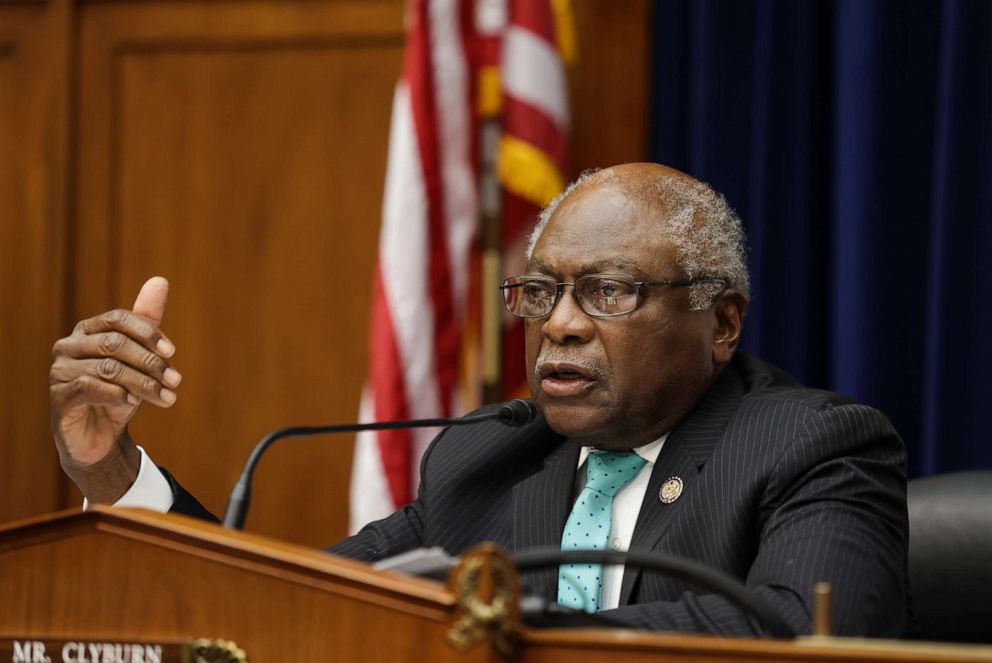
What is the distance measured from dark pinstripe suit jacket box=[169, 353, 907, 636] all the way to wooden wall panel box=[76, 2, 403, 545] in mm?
1529

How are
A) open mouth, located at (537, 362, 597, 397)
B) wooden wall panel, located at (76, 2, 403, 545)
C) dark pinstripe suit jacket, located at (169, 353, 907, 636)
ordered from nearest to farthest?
dark pinstripe suit jacket, located at (169, 353, 907, 636) < open mouth, located at (537, 362, 597, 397) < wooden wall panel, located at (76, 2, 403, 545)

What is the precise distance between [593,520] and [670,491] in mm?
157

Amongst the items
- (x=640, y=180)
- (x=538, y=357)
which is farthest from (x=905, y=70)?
(x=538, y=357)

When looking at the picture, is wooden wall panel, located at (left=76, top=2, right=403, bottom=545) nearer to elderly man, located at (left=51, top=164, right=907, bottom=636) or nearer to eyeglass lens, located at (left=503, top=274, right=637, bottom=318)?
elderly man, located at (left=51, top=164, right=907, bottom=636)

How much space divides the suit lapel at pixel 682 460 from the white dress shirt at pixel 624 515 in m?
0.03

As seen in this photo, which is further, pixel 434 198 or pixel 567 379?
pixel 434 198

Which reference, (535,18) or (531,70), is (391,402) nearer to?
(531,70)

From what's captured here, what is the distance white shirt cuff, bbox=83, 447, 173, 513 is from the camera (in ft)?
6.85

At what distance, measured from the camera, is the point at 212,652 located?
1.22m

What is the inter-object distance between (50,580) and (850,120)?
7.74 ft

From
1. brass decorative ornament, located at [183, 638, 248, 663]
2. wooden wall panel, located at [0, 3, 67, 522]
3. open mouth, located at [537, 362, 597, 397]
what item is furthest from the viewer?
wooden wall panel, located at [0, 3, 67, 522]

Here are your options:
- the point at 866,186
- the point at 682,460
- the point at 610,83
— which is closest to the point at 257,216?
the point at 610,83

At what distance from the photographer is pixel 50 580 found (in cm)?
131

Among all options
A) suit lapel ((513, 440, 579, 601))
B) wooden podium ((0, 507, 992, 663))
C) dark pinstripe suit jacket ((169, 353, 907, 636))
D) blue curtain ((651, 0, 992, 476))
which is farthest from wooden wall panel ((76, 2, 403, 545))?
wooden podium ((0, 507, 992, 663))
